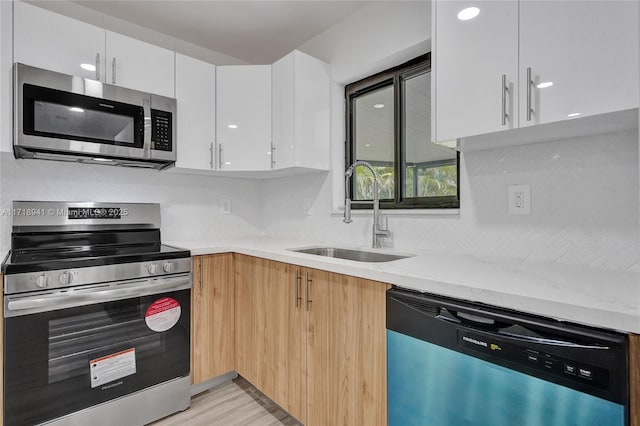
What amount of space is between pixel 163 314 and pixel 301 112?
58.9 inches

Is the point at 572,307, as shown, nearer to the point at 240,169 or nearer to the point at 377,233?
the point at 377,233

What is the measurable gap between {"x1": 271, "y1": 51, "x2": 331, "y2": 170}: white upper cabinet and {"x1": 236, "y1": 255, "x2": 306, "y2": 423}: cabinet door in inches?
30.4

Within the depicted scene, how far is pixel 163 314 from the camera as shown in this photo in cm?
182

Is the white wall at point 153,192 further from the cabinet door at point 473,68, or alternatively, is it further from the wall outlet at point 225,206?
the cabinet door at point 473,68

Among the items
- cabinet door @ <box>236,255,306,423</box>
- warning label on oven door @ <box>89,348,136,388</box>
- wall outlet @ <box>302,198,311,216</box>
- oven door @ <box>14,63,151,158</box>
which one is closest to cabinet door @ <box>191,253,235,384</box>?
cabinet door @ <box>236,255,306,423</box>

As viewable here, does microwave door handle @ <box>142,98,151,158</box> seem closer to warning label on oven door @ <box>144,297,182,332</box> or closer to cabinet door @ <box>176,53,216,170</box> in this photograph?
cabinet door @ <box>176,53,216,170</box>

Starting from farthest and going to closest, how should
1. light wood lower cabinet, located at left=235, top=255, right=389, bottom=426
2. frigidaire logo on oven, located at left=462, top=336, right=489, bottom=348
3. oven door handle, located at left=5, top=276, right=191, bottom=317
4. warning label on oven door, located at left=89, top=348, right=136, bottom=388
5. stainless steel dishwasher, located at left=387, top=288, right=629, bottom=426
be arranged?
warning label on oven door, located at left=89, top=348, right=136, bottom=388, oven door handle, located at left=5, top=276, right=191, bottom=317, light wood lower cabinet, located at left=235, top=255, right=389, bottom=426, frigidaire logo on oven, located at left=462, top=336, right=489, bottom=348, stainless steel dishwasher, located at left=387, top=288, right=629, bottom=426

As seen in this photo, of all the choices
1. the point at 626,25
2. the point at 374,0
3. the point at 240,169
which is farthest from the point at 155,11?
the point at 626,25

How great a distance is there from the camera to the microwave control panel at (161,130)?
2.03 metres

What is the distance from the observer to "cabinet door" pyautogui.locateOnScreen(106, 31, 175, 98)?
6.24 feet

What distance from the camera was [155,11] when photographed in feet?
7.11

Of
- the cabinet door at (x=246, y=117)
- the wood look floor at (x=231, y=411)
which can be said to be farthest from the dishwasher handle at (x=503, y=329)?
the cabinet door at (x=246, y=117)

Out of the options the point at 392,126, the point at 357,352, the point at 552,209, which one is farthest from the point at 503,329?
the point at 392,126

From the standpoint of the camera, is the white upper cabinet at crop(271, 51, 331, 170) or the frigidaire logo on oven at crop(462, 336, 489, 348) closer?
the frigidaire logo on oven at crop(462, 336, 489, 348)
